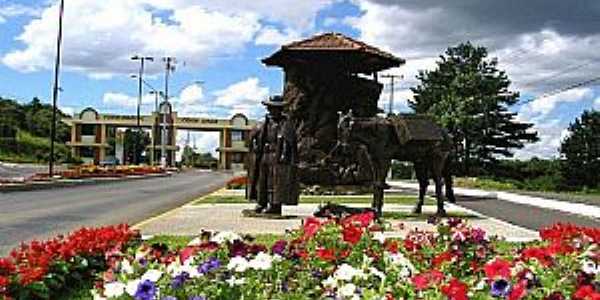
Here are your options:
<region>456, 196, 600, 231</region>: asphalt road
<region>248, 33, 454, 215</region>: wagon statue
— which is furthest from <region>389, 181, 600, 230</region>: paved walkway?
<region>248, 33, 454, 215</region>: wagon statue

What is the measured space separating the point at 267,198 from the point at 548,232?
11.3 meters

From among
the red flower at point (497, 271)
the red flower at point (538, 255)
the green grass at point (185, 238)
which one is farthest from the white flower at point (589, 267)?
the green grass at point (185, 238)

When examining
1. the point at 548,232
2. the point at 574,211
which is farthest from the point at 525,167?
the point at 548,232

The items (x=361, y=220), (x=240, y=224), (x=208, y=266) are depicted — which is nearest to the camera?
(x=208, y=266)

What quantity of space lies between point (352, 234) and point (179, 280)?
2724 mm

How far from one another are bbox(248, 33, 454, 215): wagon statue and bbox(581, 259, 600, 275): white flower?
12069mm

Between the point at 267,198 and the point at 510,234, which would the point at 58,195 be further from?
the point at 510,234

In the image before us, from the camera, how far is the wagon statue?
18.3 m

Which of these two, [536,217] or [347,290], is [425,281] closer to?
[347,290]

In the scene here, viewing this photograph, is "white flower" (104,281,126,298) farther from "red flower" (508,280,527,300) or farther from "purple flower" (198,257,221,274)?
"red flower" (508,280,527,300)

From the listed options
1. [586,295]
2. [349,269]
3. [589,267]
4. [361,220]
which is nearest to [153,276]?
[349,269]

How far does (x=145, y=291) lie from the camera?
4.75 meters

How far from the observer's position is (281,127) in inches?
719

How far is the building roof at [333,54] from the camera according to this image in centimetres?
2062
